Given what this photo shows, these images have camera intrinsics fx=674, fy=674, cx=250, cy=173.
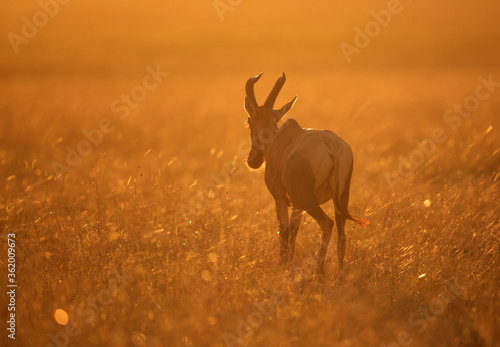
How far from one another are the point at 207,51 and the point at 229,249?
173 feet

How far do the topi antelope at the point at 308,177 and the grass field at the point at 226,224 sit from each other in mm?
466

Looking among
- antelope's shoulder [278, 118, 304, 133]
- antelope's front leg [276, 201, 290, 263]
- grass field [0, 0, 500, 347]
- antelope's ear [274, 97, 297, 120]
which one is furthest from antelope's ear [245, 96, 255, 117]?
antelope's front leg [276, 201, 290, 263]

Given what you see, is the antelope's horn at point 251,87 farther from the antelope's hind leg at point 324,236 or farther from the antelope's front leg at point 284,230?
the antelope's hind leg at point 324,236

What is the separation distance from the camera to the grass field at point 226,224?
705cm

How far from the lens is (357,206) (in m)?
12.0

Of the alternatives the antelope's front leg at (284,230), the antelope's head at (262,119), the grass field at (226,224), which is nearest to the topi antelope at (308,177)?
the antelope's front leg at (284,230)

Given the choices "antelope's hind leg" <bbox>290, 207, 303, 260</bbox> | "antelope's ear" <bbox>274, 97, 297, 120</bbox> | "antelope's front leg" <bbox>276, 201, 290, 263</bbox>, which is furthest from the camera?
"antelope's ear" <bbox>274, 97, 297, 120</bbox>

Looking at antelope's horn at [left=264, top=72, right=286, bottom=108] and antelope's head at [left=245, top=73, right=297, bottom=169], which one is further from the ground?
antelope's horn at [left=264, top=72, right=286, bottom=108]

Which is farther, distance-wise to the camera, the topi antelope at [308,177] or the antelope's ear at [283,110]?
the antelope's ear at [283,110]

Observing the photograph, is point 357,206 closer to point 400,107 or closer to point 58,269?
point 58,269

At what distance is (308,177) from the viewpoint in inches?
336

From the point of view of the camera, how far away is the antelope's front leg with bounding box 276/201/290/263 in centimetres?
891

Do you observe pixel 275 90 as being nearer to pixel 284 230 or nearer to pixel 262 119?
pixel 262 119

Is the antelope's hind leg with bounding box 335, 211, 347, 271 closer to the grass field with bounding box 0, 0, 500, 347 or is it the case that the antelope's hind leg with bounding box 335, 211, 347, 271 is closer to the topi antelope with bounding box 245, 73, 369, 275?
the topi antelope with bounding box 245, 73, 369, 275
